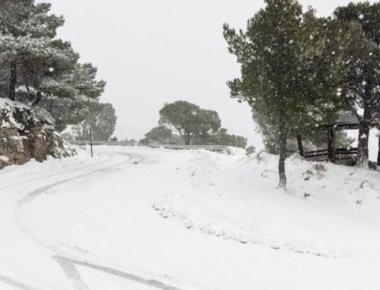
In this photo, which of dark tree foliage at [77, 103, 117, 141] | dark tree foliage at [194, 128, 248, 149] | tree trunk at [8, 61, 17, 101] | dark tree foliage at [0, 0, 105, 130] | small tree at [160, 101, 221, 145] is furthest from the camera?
dark tree foliage at [77, 103, 117, 141]

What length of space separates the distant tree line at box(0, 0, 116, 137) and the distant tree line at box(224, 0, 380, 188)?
1105 cm

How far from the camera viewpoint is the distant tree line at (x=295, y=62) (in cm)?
1962

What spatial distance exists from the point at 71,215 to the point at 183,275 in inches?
218

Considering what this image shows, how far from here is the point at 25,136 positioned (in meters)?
24.8

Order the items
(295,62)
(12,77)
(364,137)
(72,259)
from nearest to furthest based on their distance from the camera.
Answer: (72,259) < (295,62) < (364,137) < (12,77)

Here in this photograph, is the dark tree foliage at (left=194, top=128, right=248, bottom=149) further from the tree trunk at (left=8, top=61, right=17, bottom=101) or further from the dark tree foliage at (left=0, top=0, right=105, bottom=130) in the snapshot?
the tree trunk at (left=8, top=61, right=17, bottom=101)

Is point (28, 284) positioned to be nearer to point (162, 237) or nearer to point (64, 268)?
point (64, 268)

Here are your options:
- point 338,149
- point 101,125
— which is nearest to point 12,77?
point 338,149

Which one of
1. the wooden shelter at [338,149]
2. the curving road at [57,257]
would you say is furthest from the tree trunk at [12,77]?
the wooden shelter at [338,149]

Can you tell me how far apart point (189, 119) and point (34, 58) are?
36.7 metres

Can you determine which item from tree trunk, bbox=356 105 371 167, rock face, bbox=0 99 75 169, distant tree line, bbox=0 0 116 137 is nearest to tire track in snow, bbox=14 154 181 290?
rock face, bbox=0 99 75 169

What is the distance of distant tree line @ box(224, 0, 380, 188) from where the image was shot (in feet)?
64.4

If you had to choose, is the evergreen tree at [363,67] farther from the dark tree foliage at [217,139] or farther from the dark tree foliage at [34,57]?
the dark tree foliage at [217,139]

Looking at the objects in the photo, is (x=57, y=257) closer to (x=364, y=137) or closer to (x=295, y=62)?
(x=295, y=62)
